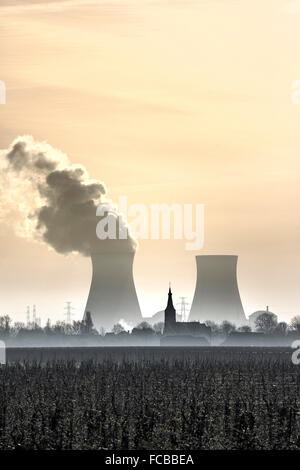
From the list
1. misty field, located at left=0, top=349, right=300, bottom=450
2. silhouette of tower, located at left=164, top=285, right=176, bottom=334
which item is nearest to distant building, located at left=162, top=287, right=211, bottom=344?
silhouette of tower, located at left=164, top=285, right=176, bottom=334

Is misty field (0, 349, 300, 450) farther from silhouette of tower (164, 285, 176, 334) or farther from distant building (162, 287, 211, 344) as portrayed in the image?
silhouette of tower (164, 285, 176, 334)

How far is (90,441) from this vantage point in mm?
18969

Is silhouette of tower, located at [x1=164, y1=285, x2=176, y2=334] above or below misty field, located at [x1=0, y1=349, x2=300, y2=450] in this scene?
above

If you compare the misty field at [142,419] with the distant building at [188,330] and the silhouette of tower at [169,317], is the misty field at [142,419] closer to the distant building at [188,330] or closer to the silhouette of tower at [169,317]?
the distant building at [188,330]

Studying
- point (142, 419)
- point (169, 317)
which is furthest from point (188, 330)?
point (142, 419)

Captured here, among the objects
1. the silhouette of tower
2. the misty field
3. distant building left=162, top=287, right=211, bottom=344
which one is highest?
the silhouette of tower

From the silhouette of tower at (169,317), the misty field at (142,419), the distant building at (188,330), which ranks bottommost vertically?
the misty field at (142,419)

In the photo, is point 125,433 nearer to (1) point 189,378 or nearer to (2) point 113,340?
(1) point 189,378

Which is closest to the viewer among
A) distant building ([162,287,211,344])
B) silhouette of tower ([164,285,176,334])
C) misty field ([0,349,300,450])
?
misty field ([0,349,300,450])

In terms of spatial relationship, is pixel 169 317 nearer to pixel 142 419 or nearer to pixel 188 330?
pixel 188 330

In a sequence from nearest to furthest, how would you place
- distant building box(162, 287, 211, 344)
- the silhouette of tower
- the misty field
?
the misty field, distant building box(162, 287, 211, 344), the silhouette of tower

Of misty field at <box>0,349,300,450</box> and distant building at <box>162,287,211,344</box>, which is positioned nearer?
misty field at <box>0,349,300,450</box>

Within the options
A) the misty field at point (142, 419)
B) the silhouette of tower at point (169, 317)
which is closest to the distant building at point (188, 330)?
the silhouette of tower at point (169, 317)
